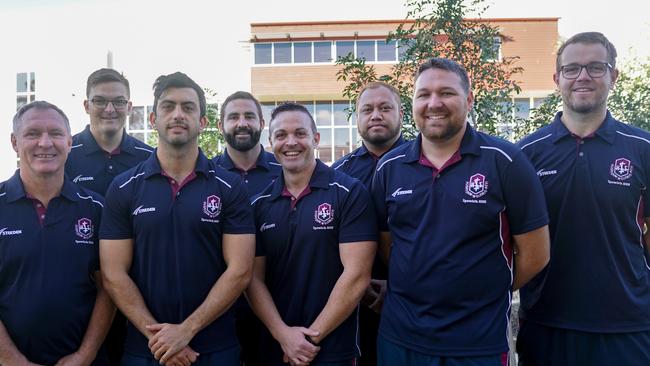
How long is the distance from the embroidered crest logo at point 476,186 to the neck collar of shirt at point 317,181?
1.08 meters

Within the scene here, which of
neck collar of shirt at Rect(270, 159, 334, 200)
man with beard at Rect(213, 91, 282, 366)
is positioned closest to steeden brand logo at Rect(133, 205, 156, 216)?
neck collar of shirt at Rect(270, 159, 334, 200)

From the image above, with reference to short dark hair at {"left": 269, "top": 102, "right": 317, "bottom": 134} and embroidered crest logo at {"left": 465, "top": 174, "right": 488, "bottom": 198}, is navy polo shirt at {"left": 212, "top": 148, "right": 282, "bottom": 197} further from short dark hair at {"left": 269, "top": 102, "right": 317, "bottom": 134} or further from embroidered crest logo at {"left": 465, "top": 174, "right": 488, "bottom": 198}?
embroidered crest logo at {"left": 465, "top": 174, "right": 488, "bottom": 198}

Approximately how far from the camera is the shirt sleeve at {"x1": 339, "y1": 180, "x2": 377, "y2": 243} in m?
3.96

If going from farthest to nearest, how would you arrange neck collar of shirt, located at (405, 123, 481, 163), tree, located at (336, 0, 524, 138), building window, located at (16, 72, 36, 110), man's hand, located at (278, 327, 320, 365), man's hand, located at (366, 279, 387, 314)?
1. building window, located at (16, 72, 36, 110)
2. tree, located at (336, 0, 524, 138)
3. man's hand, located at (366, 279, 387, 314)
4. man's hand, located at (278, 327, 320, 365)
5. neck collar of shirt, located at (405, 123, 481, 163)

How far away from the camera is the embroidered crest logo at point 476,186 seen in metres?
3.50

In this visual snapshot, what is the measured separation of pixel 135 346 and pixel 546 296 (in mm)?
2902

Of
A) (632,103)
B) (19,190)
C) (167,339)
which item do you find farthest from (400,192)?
(632,103)

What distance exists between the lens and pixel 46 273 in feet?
12.3

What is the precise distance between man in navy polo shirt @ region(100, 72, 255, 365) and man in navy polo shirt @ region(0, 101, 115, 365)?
0.22 metres

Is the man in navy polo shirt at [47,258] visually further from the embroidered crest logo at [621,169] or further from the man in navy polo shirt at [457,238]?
the embroidered crest logo at [621,169]

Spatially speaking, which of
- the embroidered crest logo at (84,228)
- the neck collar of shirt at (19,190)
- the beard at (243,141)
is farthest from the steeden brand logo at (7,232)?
the beard at (243,141)

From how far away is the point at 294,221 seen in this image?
13.2 feet

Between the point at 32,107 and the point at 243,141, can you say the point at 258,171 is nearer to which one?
the point at 243,141

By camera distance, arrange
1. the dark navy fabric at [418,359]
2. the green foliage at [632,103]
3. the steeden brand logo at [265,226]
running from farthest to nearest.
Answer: the green foliage at [632,103] < the steeden brand logo at [265,226] < the dark navy fabric at [418,359]
